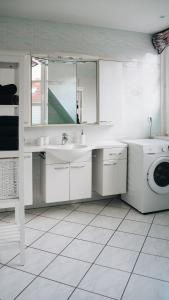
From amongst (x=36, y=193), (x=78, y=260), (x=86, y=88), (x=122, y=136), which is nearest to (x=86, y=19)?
(x=86, y=88)

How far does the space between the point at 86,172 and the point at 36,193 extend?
0.75m

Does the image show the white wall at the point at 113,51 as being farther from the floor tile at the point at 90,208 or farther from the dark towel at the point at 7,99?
the dark towel at the point at 7,99

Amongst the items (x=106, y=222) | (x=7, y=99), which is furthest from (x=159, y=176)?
(x=7, y=99)

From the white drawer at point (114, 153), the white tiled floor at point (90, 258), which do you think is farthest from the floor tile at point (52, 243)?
the white drawer at point (114, 153)

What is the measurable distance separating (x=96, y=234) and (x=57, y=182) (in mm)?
830

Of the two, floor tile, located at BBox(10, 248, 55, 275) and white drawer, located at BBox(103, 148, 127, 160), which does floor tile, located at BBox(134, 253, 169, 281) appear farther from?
white drawer, located at BBox(103, 148, 127, 160)

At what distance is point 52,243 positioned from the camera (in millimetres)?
2734

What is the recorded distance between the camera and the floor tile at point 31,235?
9.09ft

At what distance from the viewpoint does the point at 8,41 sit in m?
3.46

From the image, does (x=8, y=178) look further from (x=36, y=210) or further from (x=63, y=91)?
(x=63, y=91)

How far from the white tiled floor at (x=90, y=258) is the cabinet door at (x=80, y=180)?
25cm

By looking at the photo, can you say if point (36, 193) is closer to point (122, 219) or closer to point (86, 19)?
point (122, 219)

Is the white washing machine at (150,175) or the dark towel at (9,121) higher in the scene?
the dark towel at (9,121)

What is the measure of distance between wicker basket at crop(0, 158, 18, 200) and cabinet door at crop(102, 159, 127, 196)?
1623mm
